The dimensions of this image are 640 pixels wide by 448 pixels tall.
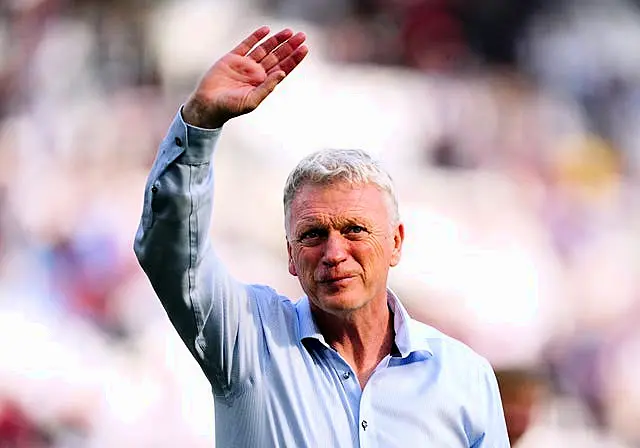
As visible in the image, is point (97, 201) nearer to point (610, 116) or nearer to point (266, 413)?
point (610, 116)

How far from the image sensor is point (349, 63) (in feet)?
9.34

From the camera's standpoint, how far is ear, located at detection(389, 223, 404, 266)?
4.22 feet

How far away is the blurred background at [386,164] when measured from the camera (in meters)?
2.61

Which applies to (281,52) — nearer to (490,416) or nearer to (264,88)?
(264,88)

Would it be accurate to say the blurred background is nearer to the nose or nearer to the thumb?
the nose

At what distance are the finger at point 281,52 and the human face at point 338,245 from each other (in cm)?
17

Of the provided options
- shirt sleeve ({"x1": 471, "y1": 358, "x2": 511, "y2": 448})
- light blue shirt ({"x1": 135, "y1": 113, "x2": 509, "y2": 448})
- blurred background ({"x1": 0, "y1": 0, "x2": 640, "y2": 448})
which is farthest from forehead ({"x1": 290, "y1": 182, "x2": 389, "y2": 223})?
blurred background ({"x1": 0, "y1": 0, "x2": 640, "y2": 448})

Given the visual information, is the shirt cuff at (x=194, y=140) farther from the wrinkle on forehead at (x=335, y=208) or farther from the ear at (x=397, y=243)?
the ear at (x=397, y=243)

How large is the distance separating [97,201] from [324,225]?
1606mm

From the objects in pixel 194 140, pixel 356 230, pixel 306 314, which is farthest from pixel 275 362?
pixel 194 140

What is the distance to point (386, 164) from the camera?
2.77 metres

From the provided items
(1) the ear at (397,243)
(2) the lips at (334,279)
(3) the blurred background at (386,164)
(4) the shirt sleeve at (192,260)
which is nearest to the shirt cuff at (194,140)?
(4) the shirt sleeve at (192,260)

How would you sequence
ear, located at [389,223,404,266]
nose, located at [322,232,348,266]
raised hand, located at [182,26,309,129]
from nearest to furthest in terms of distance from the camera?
raised hand, located at [182,26,309,129]
nose, located at [322,232,348,266]
ear, located at [389,223,404,266]

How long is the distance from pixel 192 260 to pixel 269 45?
24 cm
